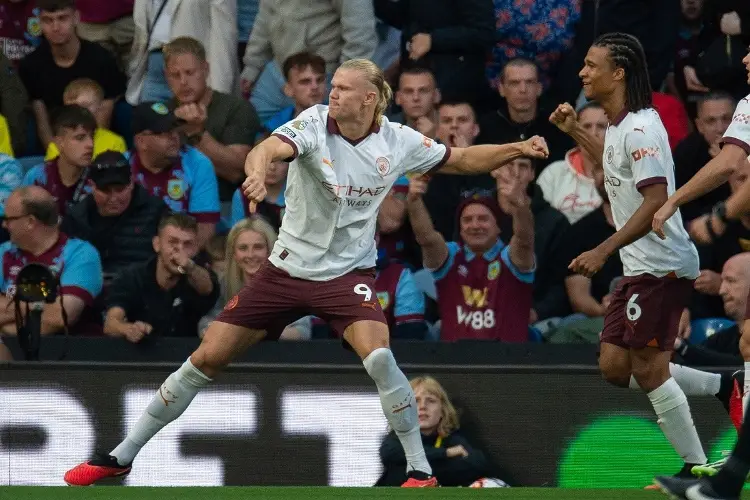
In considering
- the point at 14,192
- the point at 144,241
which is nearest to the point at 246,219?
the point at 144,241

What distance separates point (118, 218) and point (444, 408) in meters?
2.97

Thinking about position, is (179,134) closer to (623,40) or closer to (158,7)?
(158,7)

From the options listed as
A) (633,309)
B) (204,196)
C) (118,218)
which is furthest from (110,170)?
(633,309)

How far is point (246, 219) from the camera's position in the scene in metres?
10.2

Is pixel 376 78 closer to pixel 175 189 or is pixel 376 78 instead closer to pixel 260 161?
pixel 260 161

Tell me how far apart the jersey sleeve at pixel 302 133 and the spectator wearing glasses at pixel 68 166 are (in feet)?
11.7

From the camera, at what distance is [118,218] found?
1067 centimetres

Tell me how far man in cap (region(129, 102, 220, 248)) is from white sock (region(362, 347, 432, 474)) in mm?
3282

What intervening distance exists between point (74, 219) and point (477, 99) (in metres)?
3.15

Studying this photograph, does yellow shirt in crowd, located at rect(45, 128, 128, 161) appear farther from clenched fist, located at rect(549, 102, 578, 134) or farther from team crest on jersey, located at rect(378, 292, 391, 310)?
clenched fist, located at rect(549, 102, 578, 134)

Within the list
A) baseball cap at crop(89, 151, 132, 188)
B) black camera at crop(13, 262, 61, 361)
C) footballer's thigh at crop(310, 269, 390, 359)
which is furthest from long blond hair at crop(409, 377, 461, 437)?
baseball cap at crop(89, 151, 132, 188)

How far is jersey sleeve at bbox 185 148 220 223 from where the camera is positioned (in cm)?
1091

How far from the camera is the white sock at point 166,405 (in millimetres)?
7938

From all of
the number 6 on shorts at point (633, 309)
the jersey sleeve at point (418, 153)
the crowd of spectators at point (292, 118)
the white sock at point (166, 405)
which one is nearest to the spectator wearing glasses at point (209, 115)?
the crowd of spectators at point (292, 118)
